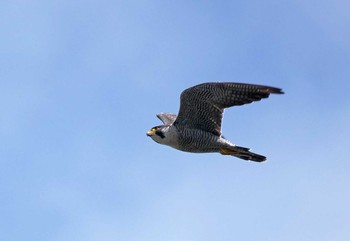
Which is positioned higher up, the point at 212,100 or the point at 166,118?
the point at 166,118

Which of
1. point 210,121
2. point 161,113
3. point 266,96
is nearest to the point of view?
point 266,96

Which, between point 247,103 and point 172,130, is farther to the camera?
point 172,130

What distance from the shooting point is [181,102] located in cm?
2298

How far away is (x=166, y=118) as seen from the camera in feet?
88.1

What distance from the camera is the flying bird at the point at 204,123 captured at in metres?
22.4

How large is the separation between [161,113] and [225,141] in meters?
4.45

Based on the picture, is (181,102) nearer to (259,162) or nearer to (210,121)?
(210,121)

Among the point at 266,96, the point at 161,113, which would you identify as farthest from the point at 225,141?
the point at 161,113

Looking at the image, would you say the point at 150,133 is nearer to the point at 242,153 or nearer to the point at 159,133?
the point at 159,133

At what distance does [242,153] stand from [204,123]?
137 cm

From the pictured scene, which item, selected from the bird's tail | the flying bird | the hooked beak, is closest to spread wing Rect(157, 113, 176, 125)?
the hooked beak

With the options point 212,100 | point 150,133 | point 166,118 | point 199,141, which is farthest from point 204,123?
point 166,118

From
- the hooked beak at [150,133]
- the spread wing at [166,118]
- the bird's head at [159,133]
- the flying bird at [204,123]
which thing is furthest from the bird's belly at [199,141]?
the spread wing at [166,118]

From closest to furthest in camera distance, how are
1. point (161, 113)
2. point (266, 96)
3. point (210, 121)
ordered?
point (266, 96) < point (210, 121) < point (161, 113)
